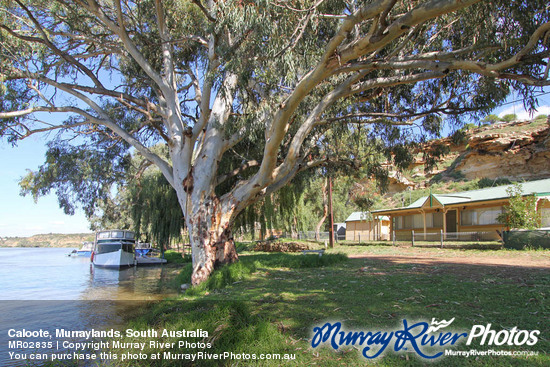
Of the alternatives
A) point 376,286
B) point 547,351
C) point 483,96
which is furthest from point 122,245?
point 547,351

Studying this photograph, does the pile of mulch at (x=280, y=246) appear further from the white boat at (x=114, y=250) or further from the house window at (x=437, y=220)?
the house window at (x=437, y=220)

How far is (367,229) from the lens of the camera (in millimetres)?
31875

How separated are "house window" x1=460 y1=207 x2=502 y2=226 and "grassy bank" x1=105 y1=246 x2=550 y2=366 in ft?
47.1

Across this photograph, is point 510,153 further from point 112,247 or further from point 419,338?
point 419,338

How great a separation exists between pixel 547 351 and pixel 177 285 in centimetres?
954

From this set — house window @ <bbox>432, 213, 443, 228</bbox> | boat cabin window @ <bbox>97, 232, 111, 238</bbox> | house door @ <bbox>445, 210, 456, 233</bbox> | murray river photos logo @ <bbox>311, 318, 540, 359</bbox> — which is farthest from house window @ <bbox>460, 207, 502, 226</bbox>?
boat cabin window @ <bbox>97, 232, 111, 238</bbox>

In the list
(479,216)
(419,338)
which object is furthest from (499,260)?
(479,216)

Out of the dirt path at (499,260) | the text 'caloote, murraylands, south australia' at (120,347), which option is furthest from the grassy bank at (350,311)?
the dirt path at (499,260)

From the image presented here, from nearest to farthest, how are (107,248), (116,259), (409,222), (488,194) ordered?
(116,259), (488,194), (107,248), (409,222)

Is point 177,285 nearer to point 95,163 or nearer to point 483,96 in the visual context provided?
point 95,163

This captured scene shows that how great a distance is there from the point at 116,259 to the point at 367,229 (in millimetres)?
21974

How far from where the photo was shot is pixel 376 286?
6.43 metres

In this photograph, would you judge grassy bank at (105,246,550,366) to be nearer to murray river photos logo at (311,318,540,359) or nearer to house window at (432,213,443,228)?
murray river photos logo at (311,318,540,359)

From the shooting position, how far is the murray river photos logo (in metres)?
3.34
